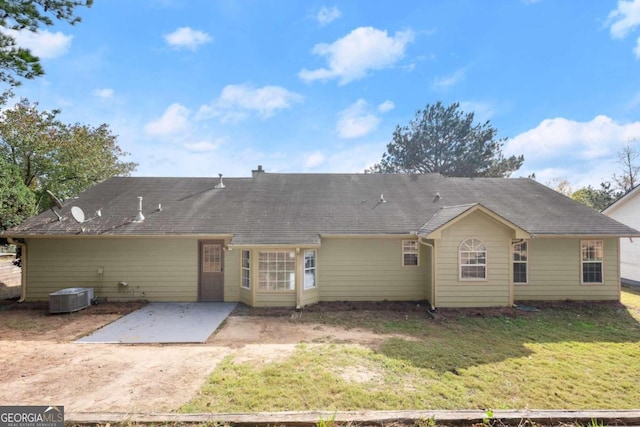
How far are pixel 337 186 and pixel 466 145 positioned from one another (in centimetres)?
2047

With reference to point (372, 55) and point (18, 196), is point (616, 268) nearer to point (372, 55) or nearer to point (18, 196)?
point (372, 55)

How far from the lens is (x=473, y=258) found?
9.06 m

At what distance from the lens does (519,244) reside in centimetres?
1009

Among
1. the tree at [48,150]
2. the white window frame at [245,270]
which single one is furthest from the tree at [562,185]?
the tree at [48,150]

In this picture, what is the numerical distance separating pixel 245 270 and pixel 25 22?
8.28 meters

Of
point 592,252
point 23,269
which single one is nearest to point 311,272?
point 592,252

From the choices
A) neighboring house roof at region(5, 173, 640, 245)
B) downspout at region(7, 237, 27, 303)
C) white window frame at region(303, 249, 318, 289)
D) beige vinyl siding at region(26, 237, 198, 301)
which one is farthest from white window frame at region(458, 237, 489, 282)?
downspout at region(7, 237, 27, 303)

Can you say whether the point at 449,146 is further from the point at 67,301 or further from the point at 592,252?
the point at 67,301

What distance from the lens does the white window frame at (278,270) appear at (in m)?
9.52

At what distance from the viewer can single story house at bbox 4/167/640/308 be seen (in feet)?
29.6

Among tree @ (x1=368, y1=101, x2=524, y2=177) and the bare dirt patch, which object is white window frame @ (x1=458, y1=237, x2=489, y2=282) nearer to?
the bare dirt patch

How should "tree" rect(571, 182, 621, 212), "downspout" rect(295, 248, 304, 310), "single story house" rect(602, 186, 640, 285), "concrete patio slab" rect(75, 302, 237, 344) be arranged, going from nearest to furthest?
"concrete patio slab" rect(75, 302, 237, 344), "downspout" rect(295, 248, 304, 310), "single story house" rect(602, 186, 640, 285), "tree" rect(571, 182, 621, 212)

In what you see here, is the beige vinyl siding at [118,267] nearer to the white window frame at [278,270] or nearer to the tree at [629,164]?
the white window frame at [278,270]

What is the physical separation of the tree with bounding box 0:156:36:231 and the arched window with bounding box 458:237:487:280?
16.7m
